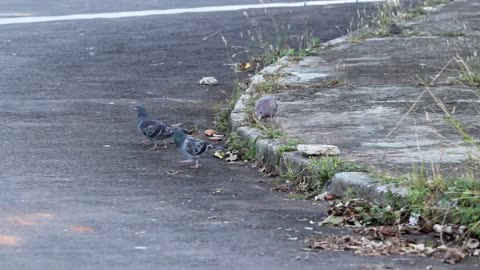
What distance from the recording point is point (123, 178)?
776cm

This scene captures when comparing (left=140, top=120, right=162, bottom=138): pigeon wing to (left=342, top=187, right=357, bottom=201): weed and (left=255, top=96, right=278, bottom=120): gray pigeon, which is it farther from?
(left=342, top=187, right=357, bottom=201): weed

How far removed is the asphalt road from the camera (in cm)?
585

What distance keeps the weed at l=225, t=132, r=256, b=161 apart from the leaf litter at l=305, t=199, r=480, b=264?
180cm

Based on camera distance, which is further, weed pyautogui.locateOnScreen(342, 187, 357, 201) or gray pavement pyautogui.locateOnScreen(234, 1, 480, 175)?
gray pavement pyautogui.locateOnScreen(234, 1, 480, 175)

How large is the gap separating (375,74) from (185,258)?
5.50 meters

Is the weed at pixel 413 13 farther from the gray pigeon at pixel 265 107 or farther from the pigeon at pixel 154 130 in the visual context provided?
the pigeon at pixel 154 130

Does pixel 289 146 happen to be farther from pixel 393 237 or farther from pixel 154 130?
pixel 393 237

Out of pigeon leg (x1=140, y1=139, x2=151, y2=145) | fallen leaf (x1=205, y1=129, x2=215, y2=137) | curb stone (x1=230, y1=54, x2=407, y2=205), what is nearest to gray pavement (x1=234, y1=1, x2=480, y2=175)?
curb stone (x1=230, y1=54, x2=407, y2=205)

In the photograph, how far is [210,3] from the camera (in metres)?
18.8

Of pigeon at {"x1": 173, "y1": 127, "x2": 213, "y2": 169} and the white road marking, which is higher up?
pigeon at {"x1": 173, "y1": 127, "x2": 213, "y2": 169}

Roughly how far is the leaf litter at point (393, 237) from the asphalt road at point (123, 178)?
15cm

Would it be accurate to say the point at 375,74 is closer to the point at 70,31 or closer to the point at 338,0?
the point at 70,31

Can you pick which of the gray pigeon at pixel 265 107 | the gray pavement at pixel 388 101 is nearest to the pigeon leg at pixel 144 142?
the gray pigeon at pixel 265 107

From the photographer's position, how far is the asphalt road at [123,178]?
5848 mm
